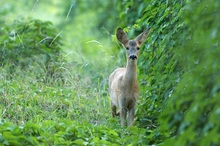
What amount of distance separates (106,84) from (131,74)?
2.14 meters

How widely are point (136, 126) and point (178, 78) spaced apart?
0.93 m

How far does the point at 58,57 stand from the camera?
463 inches

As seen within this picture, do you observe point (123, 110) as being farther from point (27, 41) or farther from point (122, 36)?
point (27, 41)

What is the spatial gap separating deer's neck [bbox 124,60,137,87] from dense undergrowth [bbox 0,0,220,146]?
0.17 metres

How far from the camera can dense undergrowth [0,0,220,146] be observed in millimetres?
5234

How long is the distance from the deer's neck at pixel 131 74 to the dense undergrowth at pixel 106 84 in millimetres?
175

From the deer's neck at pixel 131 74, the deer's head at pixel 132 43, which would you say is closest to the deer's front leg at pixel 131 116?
the deer's neck at pixel 131 74

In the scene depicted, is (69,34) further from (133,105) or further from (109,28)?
(133,105)

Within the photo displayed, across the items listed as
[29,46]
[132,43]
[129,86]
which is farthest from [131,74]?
[29,46]

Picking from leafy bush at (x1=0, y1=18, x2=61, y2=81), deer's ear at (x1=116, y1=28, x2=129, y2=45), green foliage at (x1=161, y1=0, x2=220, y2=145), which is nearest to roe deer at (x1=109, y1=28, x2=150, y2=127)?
deer's ear at (x1=116, y1=28, x2=129, y2=45)

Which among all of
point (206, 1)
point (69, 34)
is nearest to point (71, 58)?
point (206, 1)

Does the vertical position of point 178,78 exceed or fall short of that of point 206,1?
it exceeds it

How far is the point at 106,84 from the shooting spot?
1105 centimetres

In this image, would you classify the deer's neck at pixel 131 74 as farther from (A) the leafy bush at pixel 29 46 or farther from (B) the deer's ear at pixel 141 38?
(A) the leafy bush at pixel 29 46
